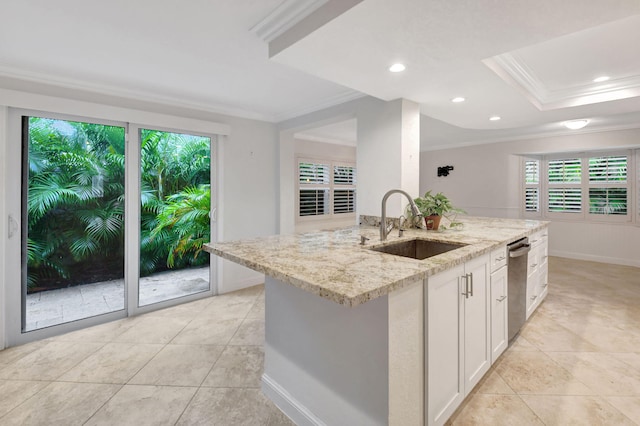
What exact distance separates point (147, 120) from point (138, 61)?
810mm

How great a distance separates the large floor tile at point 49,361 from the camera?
2.14 meters

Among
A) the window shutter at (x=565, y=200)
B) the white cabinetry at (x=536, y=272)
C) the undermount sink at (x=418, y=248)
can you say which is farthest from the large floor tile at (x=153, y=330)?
the window shutter at (x=565, y=200)

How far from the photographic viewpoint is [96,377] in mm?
2104

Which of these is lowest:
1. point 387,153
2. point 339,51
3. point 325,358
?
point 325,358

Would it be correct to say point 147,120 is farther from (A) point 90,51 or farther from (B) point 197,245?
(B) point 197,245

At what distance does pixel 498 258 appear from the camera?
2.06 meters

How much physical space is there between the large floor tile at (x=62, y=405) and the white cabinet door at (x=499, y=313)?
249 cm

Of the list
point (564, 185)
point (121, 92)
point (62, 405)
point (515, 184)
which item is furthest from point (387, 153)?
point (564, 185)

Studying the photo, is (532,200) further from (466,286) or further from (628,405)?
(466,286)

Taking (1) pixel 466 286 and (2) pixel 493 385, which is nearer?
(1) pixel 466 286

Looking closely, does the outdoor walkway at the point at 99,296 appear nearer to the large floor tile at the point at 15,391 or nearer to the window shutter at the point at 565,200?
the large floor tile at the point at 15,391

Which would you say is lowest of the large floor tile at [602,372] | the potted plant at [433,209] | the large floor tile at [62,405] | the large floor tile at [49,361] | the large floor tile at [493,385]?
the large floor tile at [62,405]

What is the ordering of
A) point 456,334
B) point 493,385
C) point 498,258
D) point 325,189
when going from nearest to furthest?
point 456,334, point 493,385, point 498,258, point 325,189

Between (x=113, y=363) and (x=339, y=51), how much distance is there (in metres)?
2.70
